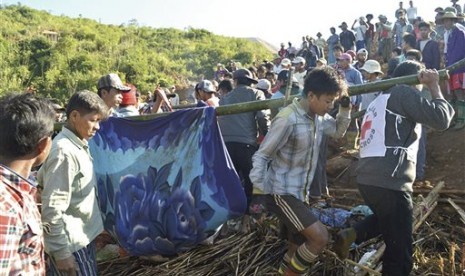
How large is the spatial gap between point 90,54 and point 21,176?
100 ft

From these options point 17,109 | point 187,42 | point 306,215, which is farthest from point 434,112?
point 187,42

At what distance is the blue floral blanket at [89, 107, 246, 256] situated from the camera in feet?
13.3

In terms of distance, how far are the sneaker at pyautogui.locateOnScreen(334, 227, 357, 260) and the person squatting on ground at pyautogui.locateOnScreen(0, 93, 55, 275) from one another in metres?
2.32

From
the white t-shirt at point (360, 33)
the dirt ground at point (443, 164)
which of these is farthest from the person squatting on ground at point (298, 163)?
the white t-shirt at point (360, 33)

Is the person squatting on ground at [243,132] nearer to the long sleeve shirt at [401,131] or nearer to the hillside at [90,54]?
the long sleeve shirt at [401,131]

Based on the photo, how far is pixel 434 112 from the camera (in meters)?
3.15

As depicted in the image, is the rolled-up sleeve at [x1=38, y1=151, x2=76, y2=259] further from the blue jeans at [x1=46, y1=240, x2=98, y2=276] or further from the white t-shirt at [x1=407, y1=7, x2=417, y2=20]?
the white t-shirt at [x1=407, y1=7, x2=417, y2=20]

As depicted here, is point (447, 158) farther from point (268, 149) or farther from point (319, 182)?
point (268, 149)

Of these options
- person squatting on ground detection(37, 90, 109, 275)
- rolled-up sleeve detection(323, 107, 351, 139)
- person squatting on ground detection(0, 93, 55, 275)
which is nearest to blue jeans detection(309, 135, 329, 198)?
rolled-up sleeve detection(323, 107, 351, 139)

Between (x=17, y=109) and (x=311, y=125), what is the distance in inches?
84.0

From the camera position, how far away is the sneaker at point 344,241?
352 cm

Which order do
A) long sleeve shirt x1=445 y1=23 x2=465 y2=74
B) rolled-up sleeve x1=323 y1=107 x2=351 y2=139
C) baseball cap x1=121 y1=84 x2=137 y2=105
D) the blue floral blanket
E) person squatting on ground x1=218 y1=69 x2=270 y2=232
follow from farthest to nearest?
long sleeve shirt x1=445 y1=23 x2=465 y2=74
person squatting on ground x1=218 y1=69 x2=270 y2=232
baseball cap x1=121 y1=84 x2=137 y2=105
the blue floral blanket
rolled-up sleeve x1=323 y1=107 x2=351 y2=139

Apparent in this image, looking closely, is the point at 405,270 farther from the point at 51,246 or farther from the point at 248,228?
the point at 51,246

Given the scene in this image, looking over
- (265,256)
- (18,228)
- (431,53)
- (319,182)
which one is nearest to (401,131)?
(265,256)
